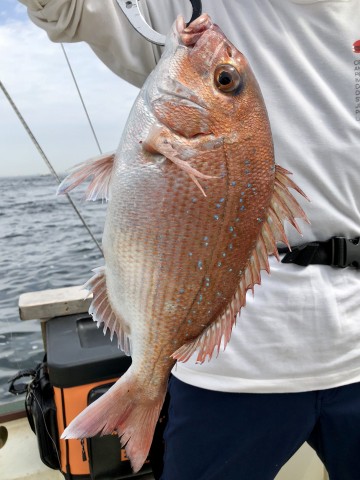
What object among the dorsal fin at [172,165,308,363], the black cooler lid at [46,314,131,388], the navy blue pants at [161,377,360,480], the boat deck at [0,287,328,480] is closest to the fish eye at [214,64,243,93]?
the dorsal fin at [172,165,308,363]

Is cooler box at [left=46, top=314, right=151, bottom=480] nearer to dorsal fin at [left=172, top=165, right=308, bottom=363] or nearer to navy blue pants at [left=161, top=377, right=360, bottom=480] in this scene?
navy blue pants at [left=161, top=377, right=360, bottom=480]

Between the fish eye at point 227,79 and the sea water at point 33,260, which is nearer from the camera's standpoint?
the fish eye at point 227,79

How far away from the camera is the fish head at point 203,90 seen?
108cm

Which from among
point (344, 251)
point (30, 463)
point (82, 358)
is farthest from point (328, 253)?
point (30, 463)

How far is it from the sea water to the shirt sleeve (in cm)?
42

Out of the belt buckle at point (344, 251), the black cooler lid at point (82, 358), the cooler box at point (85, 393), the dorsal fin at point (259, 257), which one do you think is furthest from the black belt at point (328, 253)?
the cooler box at point (85, 393)

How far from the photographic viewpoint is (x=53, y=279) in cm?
1005

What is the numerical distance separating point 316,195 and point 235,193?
0.52 m

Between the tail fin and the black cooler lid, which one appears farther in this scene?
the black cooler lid

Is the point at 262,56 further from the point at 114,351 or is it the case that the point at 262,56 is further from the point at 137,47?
the point at 114,351

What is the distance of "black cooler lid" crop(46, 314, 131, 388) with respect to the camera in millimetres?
2418

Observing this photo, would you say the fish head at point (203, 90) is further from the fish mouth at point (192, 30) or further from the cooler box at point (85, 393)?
the cooler box at point (85, 393)

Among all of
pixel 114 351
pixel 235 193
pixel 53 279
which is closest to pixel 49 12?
pixel 235 193

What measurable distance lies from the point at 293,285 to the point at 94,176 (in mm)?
707
